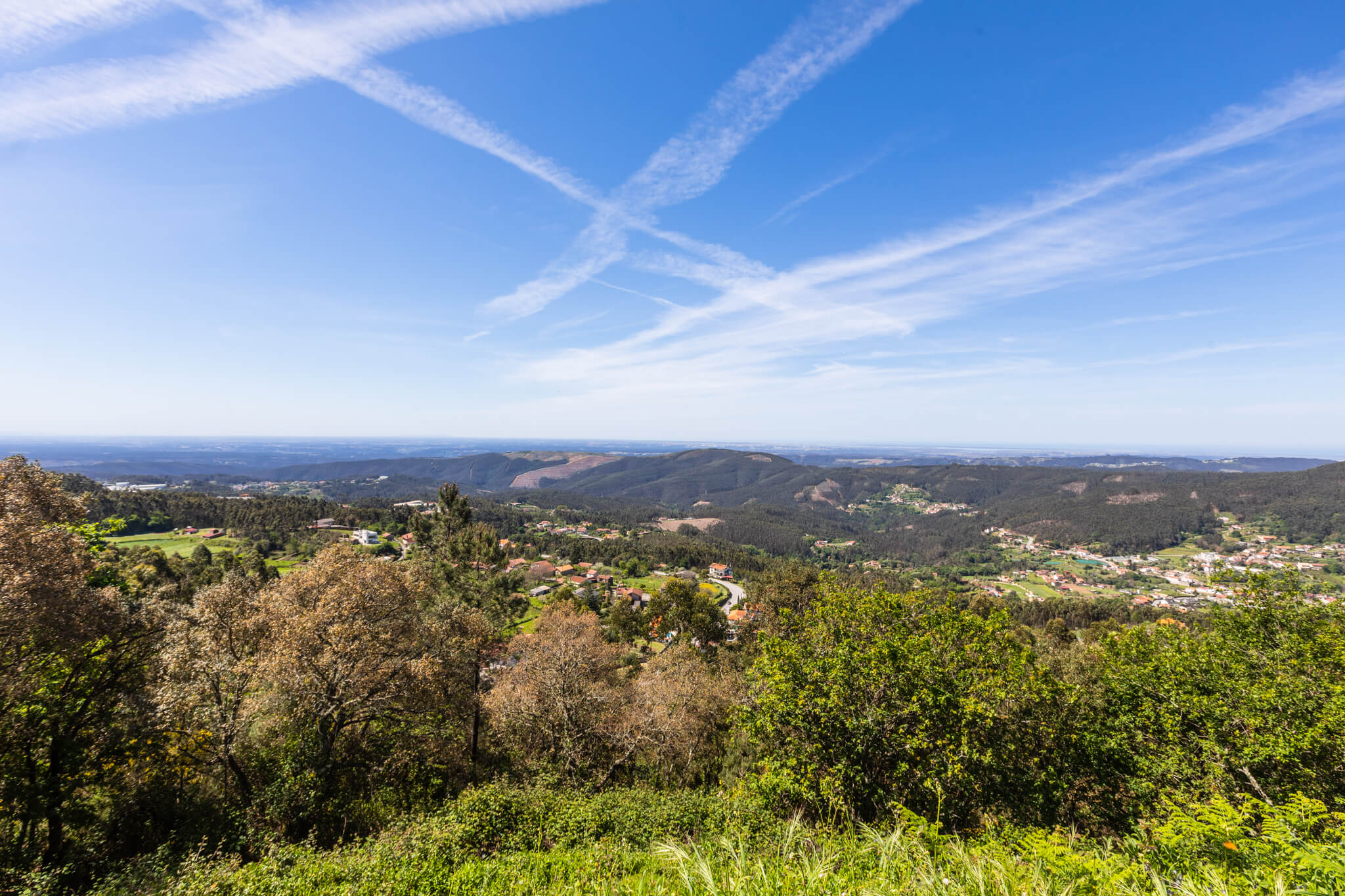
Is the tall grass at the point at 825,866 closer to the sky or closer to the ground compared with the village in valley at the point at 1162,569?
closer to the sky

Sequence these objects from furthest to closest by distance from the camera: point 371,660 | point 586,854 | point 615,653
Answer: point 615,653 < point 371,660 < point 586,854

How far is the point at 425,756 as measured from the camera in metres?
16.4

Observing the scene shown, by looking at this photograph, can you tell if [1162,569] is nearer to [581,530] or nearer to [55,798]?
[581,530]

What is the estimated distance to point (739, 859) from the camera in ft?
18.3

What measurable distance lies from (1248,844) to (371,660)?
1885 centimetres

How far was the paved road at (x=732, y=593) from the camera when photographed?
79.0 metres

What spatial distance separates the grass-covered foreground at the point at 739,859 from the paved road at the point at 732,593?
2419 inches

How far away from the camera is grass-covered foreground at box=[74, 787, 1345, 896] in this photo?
5320mm

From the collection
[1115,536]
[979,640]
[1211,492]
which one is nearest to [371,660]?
[979,640]

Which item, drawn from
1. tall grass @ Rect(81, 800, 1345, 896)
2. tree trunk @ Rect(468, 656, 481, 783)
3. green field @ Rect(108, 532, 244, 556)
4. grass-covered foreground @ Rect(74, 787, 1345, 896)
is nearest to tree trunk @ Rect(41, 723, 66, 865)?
tall grass @ Rect(81, 800, 1345, 896)

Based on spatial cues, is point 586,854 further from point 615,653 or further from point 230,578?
point 615,653

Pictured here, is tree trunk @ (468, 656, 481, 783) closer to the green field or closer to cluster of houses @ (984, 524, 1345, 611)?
the green field

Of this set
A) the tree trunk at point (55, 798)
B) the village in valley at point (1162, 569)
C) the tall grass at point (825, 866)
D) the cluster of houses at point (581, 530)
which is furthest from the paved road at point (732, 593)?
the tree trunk at point (55, 798)

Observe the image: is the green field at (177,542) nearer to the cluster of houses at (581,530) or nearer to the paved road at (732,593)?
the cluster of houses at (581,530)
